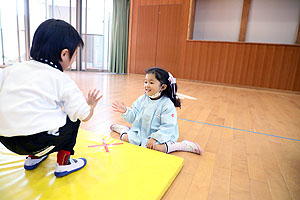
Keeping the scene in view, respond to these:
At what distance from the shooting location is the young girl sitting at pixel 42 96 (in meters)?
0.78

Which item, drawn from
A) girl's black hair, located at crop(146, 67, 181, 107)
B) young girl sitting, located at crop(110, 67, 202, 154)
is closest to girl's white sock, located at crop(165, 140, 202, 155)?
young girl sitting, located at crop(110, 67, 202, 154)

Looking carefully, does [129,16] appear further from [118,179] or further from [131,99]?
[118,179]

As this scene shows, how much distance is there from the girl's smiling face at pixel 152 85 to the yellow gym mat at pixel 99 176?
405 millimetres

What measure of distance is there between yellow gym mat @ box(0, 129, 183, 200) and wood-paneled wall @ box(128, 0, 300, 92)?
4.34 metres

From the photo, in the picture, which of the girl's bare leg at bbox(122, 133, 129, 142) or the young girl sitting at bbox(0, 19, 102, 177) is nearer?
the young girl sitting at bbox(0, 19, 102, 177)

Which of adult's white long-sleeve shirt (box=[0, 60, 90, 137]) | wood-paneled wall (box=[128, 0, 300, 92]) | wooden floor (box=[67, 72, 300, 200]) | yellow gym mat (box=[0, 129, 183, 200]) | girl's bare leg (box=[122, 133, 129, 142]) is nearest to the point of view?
adult's white long-sleeve shirt (box=[0, 60, 90, 137])

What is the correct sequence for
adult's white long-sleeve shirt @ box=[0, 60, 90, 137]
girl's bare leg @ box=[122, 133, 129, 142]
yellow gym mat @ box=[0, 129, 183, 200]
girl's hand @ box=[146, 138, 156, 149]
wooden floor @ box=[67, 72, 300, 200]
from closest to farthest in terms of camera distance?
adult's white long-sleeve shirt @ box=[0, 60, 90, 137], yellow gym mat @ box=[0, 129, 183, 200], wooden floor @ box=[67, 72, 300, 200], girl's hand @ box=[146, 138, 156, 149], girl's bare leg @ box=[122, 133, 129, 142]

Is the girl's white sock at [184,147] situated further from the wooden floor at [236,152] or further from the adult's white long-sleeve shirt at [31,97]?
the adult's white long-sleeve shirt at [31,97]

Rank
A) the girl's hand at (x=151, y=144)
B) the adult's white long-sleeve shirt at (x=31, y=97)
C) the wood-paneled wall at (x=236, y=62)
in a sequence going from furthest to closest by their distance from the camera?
the wood-paneled wall at (x=236, y=62), the girl's hand at (x=151, y=144), the adult's white long-sleeve shirt at (x=31, y=97)

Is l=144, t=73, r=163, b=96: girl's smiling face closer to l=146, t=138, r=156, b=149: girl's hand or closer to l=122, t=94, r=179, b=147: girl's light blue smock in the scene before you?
l=122, t=94, r=179, b=147: girl's light blue smock

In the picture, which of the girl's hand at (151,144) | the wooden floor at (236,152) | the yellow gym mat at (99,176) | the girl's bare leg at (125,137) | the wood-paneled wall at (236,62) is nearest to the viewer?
the yellow gym mat at (99,176)

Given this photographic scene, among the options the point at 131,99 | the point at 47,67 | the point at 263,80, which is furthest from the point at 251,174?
the point at 263,80

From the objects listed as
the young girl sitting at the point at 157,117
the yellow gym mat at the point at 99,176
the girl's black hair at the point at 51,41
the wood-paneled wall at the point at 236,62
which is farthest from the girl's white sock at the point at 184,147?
the wood-paneled wall at the point at 236,62

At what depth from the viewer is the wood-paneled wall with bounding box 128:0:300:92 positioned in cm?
464
